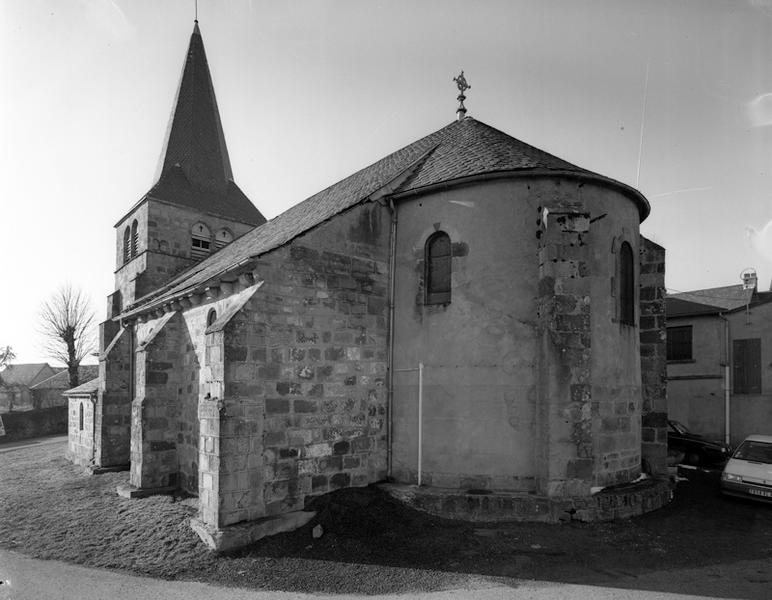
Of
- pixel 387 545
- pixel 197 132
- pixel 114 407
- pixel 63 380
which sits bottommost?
pixel 63 380

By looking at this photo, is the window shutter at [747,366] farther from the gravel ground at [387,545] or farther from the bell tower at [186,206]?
the bell tower at [186,206]

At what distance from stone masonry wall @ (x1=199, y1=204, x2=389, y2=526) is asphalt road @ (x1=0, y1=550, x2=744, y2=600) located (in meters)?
1.36

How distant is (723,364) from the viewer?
21609 millimetres

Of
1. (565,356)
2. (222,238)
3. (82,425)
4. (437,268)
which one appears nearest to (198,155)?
(222,238)

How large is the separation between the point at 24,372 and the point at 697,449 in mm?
73445

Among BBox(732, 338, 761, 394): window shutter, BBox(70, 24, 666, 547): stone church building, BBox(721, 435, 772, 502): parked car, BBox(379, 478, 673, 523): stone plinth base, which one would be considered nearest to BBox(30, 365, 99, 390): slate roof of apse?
BBox(70, 24, 666, 547): stone church building

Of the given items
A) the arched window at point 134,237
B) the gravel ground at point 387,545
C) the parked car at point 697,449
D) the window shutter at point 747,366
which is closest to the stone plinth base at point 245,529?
the gravel ground at point 387,545

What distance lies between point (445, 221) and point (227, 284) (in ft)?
15.0

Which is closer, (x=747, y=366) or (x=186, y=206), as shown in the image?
(x=747, y=366)

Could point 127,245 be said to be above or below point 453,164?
above

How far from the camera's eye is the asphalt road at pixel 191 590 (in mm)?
6586

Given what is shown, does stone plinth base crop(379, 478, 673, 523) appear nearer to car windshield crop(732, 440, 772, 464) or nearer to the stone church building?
the stone church building

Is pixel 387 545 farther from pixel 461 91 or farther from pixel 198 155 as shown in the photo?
pixel 198 155

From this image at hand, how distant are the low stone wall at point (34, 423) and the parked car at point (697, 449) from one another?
3427 cm
